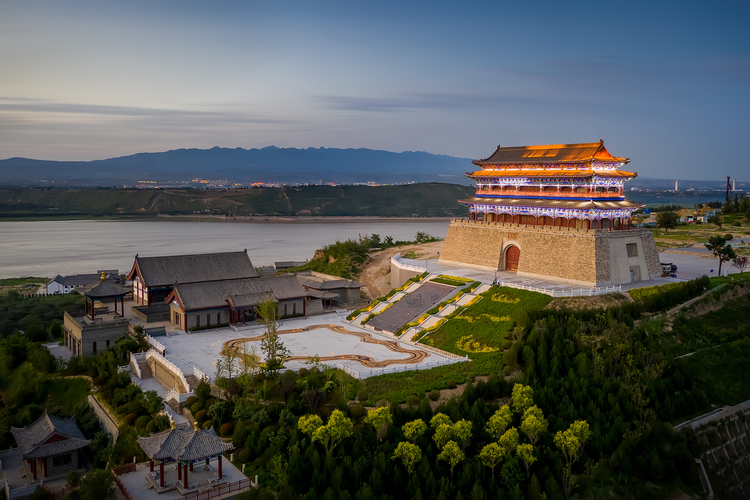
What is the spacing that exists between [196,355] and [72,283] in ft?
95.9

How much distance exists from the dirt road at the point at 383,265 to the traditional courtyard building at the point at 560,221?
6980 millimetres

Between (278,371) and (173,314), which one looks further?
(173,314)

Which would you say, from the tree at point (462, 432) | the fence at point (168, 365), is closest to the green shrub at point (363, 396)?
the tree at point (462, 432)

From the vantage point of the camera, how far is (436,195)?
152 m

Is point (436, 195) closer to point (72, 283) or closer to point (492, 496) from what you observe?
point (72, 283)

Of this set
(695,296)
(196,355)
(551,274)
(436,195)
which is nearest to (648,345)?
(695,296)

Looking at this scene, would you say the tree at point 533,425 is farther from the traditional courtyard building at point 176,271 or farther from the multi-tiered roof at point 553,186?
the traditional courtyard building at point 176,271

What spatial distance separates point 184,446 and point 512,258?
962 inches

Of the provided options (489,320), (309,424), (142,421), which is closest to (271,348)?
(142,421)

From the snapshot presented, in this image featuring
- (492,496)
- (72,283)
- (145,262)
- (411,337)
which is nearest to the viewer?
(492,496)

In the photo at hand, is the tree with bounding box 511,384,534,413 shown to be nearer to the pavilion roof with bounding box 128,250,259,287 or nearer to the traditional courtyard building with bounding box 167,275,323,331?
the traditional courtyard building with bounding box 167,275,323,331

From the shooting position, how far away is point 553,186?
119ft

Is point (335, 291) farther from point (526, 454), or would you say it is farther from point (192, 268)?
point (526, 454)

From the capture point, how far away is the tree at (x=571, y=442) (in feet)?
59.7
